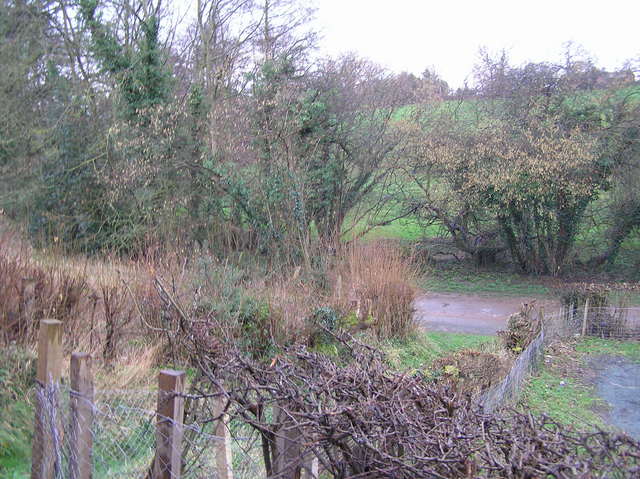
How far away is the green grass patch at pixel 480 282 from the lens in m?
20.4

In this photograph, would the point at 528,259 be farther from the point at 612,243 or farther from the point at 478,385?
the point at 478,385

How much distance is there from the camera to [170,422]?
301 cm

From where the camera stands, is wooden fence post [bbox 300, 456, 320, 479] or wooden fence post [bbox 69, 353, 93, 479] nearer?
wooden fence post [bbox 300, 456, 320, 479]

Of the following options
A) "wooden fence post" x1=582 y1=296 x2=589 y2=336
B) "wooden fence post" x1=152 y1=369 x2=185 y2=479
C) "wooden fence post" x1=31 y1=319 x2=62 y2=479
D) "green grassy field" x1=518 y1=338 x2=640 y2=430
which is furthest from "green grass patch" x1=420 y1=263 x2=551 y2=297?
"wooden fence post" x1=152 y1=369 x2=185 y2=479

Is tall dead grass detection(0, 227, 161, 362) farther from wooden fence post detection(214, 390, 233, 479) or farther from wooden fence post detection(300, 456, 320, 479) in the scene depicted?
wooden fence post detection(300, 456, 320, 479)

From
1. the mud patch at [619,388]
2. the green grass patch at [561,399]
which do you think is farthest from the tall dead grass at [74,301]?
the mud patch at [619,388]

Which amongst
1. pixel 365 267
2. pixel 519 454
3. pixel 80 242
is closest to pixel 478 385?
pixel 365 267

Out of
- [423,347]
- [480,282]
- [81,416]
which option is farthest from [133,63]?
[81,416]

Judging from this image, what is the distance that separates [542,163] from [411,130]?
4283mm

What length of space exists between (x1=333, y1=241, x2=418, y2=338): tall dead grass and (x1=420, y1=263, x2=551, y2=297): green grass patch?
24.9 ft

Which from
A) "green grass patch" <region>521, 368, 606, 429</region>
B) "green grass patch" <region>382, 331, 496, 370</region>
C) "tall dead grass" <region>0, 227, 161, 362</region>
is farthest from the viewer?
"green grass patch" <region>382, 331, 496, 370</region>

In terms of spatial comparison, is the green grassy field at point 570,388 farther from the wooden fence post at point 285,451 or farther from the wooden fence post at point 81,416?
the wooden fence post at point 81,416

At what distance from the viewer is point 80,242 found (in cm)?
1539

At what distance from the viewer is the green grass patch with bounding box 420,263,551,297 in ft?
66.9
